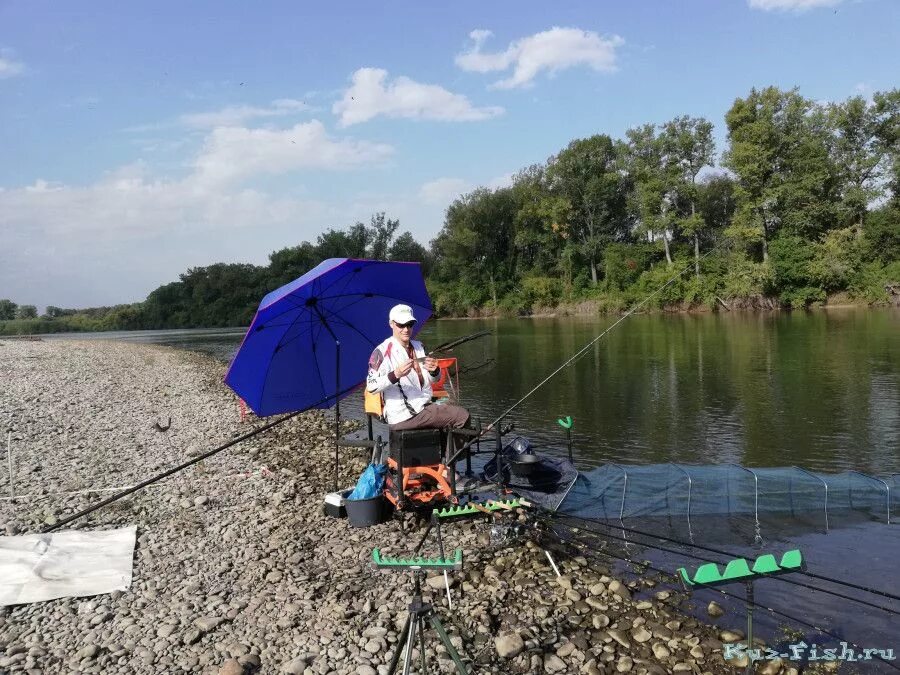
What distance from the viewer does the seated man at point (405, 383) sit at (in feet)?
22.6

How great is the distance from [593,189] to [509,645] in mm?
71687

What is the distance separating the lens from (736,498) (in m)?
8.79

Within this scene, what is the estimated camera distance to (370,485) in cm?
729

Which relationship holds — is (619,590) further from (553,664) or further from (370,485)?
(370,485)

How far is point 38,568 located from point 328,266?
4.63m

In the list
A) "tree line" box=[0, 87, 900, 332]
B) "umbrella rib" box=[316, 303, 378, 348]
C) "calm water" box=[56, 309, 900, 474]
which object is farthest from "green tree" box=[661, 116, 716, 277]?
"umbrella rib" box=[316, 303, 378, 348]

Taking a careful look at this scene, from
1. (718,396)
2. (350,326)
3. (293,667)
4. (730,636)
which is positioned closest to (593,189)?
(718,396)

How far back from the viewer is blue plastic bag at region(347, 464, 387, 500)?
286 inches

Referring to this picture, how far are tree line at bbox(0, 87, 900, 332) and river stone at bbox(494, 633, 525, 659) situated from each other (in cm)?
3781

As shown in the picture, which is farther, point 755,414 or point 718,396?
point 718,396

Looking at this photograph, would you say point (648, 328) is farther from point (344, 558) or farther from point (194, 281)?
point (194, 281)

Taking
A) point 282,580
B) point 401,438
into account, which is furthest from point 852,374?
point 282,580

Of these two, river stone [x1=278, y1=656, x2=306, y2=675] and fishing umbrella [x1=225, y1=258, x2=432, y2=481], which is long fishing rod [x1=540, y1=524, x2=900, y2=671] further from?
fishing umbrella [x1=225, y1=258, x2=432, y2=481]

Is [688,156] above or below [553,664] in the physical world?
above
